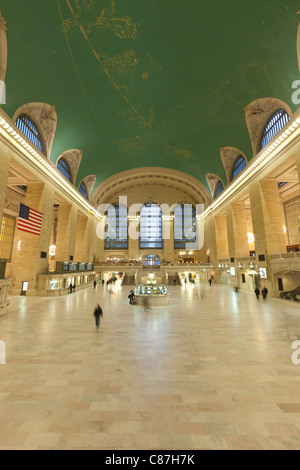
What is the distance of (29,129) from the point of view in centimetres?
1528

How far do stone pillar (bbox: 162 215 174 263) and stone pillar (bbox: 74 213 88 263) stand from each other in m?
15.8

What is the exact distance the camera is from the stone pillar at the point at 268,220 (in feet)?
52.5

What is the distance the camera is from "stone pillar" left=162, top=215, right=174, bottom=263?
126ft

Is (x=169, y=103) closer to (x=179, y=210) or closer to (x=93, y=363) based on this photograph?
(x=93, y=363)

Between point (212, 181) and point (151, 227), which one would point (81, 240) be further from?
→ point (212, 181)

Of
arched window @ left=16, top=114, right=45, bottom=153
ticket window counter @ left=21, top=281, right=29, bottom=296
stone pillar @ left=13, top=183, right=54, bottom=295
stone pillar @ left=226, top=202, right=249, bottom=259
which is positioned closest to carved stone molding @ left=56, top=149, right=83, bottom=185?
arched window @ left=16, top=114, right=45, bottom=153

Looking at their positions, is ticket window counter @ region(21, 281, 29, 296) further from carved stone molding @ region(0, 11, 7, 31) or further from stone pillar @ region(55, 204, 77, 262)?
carved stone molding @ region(0, 11, 7, 31)

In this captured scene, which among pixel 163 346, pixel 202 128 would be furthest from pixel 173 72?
pixel 163 346

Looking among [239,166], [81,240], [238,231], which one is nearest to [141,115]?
[239,166]

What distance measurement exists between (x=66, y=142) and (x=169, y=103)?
392 inches

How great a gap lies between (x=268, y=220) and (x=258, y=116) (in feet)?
27.7

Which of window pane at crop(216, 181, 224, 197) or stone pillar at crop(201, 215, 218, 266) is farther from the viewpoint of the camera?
stone pillar at crop(201, 215, 218, 266)

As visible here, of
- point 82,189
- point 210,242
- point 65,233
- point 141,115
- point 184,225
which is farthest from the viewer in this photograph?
point 184,225
